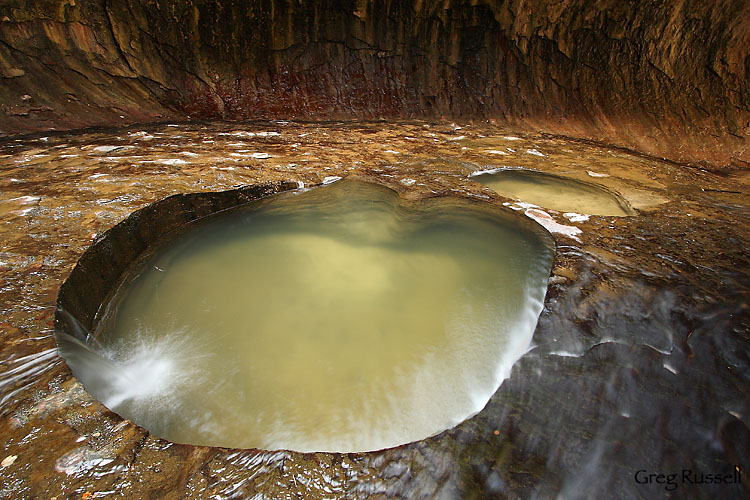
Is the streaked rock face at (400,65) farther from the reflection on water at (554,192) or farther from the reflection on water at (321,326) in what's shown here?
the reflection on water at (321,326)

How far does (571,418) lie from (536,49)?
5.90 meters

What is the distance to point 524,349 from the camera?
175 centimetres

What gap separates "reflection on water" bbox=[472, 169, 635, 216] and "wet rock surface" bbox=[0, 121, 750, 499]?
19 centimetres

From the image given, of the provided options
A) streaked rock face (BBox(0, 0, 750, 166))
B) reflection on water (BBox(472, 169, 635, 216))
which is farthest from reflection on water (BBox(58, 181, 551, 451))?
streaked rock face (BBox(0, 0, 750, 166))

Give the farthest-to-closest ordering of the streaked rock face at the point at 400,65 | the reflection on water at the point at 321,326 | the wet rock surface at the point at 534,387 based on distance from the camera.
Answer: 1. the streaked rock face at the point at 400,65
2. the reflection on water at the point at 321,326
3. the wet rock surface at the point at 534,387

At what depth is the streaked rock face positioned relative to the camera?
4.77m

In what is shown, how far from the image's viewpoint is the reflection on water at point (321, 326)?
4.99 ft

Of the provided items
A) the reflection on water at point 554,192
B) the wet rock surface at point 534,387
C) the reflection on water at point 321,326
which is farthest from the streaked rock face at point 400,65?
the reflection on water at point 321,326

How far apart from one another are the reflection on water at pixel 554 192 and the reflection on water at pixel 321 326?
2.09 feet

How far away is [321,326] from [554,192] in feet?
8.28

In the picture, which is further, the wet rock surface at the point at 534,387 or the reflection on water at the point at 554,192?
the reflection on water at the point at 554,192

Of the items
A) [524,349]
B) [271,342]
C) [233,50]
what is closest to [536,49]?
[233,50]

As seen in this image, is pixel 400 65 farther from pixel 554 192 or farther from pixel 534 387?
pixel 534 387

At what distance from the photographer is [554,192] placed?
3395 millimetres
